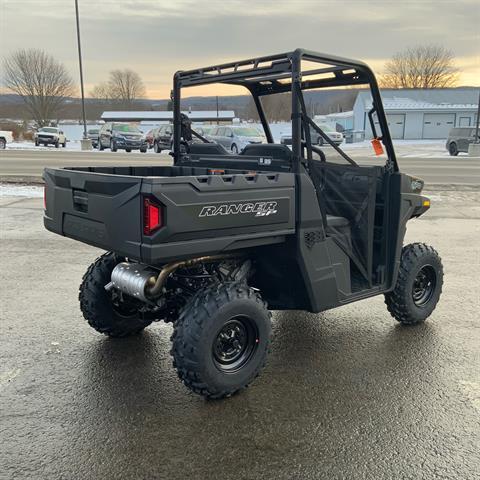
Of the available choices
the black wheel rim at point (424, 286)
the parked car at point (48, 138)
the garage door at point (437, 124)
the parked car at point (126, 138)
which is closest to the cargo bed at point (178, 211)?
the black wheel rim at point (424, 286)

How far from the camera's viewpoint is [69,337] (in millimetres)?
4250

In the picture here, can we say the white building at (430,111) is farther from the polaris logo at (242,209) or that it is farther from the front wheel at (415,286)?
the polaris logo at (242,209)

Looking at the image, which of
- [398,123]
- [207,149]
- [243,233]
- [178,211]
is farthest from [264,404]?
[398,123]

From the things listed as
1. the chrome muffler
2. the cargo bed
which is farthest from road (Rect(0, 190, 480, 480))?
the cargo bed

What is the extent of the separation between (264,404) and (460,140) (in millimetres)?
29085

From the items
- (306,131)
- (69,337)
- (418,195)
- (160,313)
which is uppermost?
(306,131)

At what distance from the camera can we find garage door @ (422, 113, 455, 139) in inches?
1909

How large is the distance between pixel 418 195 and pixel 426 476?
2483 millimetres

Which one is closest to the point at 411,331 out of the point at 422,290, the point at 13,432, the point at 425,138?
the point at 422,290

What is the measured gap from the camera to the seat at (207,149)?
453 centimetres

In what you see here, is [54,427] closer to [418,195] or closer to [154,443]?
[154,443]

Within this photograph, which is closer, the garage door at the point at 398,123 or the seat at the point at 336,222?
the seat at the point at 336,222

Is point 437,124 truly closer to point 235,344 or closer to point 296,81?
point 296,81

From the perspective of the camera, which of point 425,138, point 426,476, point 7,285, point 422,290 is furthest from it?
point 425,138
